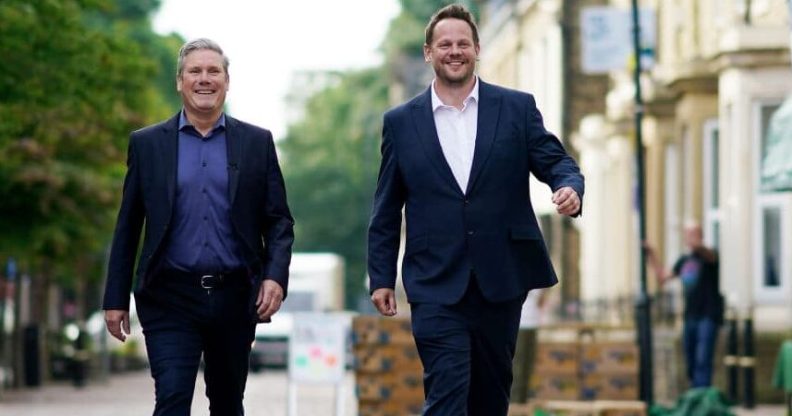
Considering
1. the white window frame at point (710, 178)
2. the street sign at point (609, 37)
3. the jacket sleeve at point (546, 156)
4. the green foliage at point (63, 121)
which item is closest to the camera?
the jacket sleeve at point (546, 156)

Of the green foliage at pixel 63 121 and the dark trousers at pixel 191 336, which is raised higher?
the green foliage at pixel 63 121

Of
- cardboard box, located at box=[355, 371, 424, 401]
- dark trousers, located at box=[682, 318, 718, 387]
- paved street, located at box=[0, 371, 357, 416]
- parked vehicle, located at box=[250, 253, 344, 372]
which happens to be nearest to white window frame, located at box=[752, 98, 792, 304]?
dark trousers, located at box=[682, 318, 718, 387]

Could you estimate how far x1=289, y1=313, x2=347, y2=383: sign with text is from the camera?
840 inches

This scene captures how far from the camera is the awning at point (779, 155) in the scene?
16.9 meters

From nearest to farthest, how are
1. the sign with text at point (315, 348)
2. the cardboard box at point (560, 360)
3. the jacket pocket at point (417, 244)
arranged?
1. the jacket pocket at point (417, 244)
2. the cardboard box at point (560, 360)
3. the sign with text at point (315, 348)

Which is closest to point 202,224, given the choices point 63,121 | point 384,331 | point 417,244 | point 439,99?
point 417,244

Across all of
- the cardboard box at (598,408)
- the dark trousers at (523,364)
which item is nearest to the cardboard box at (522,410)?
the cardboard box at (598,408)

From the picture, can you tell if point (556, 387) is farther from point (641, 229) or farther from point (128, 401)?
point (128, 401)

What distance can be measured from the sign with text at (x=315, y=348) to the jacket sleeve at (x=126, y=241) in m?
11.7

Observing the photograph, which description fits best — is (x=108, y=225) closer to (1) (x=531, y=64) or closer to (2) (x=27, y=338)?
(2) (x=27, y=338)

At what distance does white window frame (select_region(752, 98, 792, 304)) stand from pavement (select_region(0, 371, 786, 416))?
2192 mm

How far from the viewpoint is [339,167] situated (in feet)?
384

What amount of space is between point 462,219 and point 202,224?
105 cm

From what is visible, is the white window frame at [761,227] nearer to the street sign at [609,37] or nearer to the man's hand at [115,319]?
the street sign at [609,37]
